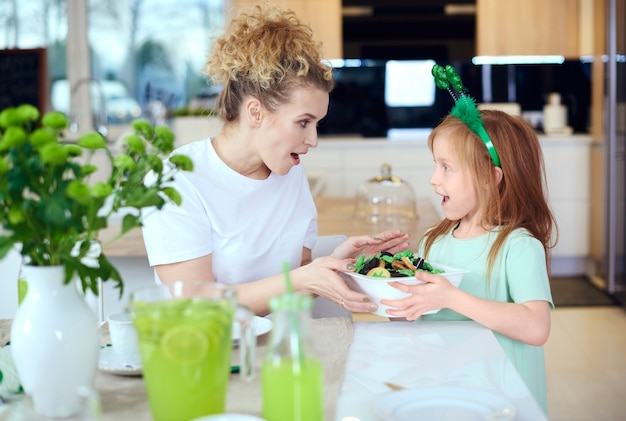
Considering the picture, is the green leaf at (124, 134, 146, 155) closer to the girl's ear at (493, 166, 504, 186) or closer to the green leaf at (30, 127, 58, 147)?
the green leaf at (30, 127, 58, 147)

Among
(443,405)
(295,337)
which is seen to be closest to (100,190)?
(295,337)

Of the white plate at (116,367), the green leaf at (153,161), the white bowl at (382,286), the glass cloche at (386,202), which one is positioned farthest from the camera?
the glass cloche at (386,202)

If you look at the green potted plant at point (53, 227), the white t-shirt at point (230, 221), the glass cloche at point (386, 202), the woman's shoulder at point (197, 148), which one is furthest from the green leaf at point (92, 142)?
the glass cloche at point (386, 202)

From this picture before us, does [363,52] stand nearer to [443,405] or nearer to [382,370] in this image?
[382,370]

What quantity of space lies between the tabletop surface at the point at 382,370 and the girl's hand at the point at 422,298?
0.11 ft

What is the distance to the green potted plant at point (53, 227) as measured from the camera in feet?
3.11

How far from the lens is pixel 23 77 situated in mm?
5832

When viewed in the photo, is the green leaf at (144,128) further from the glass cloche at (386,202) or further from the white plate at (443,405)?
the glass cloche at (386,202)

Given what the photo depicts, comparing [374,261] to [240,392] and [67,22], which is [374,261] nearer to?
[240,392]

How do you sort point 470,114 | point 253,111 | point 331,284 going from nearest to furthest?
point 331,284, point 470,114, point 253,111

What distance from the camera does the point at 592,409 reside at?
2.92 metres

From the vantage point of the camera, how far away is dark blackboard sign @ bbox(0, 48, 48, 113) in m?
5.82

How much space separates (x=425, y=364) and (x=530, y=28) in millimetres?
4624

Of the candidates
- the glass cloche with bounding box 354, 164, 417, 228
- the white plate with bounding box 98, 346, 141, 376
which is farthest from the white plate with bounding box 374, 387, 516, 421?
the glass cloche with bounding box 354, 164, 417, 228
